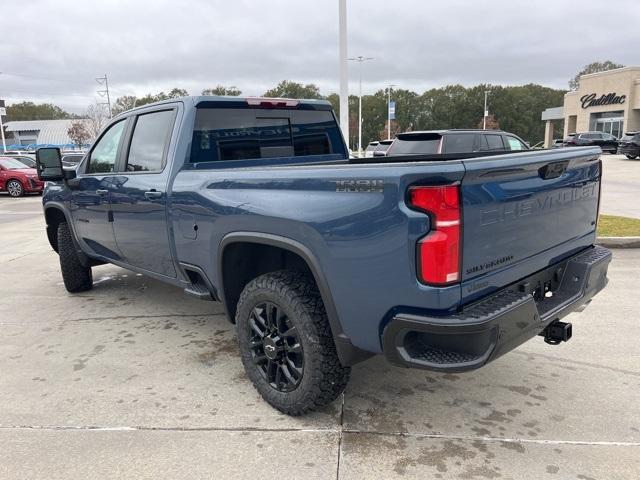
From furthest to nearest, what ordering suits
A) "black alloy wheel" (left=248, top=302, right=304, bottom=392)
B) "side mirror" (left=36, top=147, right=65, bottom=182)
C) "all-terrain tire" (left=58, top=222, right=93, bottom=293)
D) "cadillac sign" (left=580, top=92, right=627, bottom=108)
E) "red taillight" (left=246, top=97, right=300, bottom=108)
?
"cadillac sign" (left=580, top=92, right=627, bottom=108) < "all-terrain tire" (left=58, top=222, right=93, bottom=293) < "side mirror" (left=36, top=147, right=65, bottom=182) < "red taillight" (left=246, top=97, right=300, bottom=108) < "black alloy wheel" (left=248, top=302, right=304, bottom=392)

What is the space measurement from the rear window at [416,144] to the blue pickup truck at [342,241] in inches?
268

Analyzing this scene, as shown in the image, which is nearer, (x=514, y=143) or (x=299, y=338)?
(x=299, y=338)

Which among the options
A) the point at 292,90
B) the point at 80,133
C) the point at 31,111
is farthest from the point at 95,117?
the point at 31,111

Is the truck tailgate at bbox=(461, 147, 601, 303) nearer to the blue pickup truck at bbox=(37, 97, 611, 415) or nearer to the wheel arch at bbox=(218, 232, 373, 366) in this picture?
the blue pickup truck at bbox=(37, 97, 611, 415)

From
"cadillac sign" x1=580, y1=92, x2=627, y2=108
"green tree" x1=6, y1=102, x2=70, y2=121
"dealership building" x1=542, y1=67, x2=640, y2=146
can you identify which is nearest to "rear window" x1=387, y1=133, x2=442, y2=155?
"dealership building" x1=542, y1=67, x2=640, y2=146

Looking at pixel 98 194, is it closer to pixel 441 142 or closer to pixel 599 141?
pixel 441 142

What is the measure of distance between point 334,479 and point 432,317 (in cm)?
96

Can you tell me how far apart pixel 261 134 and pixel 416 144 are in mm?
7423

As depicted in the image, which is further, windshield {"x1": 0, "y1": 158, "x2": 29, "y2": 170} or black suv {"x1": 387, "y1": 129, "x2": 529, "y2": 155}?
windshield {"x1": 0, "y1": 158, "x2": 29, "y2": 170}

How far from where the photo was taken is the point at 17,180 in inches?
726

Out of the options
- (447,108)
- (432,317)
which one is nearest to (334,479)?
(432,317)

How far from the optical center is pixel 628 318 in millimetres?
4613

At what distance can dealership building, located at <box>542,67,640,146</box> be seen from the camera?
47.7m

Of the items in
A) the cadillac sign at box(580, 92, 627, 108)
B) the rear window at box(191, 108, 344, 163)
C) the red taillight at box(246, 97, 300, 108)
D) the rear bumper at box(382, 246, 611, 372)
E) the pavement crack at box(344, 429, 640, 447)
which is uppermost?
the cadillac sign at box(580, 92, 627, 108)
